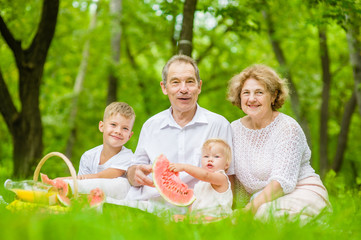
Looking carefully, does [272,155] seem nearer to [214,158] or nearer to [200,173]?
[214,158]

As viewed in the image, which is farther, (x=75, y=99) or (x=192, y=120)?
(x=75, y=99)

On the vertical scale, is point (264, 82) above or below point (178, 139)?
above

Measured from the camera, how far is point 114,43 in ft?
43.2

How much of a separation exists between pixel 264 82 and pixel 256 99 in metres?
0.19

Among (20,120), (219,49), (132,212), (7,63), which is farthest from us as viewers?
(219,49)

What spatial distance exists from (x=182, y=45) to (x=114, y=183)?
2.70 metres

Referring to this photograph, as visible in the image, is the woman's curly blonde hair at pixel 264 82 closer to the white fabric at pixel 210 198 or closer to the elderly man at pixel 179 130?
the elderly man at pixel 179 130

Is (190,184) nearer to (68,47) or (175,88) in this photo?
(175,88)

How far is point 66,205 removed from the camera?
313 cm

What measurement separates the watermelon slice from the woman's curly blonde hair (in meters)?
1.20

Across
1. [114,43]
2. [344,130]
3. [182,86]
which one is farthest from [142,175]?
[114,43]

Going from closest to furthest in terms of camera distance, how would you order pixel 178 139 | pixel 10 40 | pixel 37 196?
pixel 37 196, pixel 178 139, pixel 10 40

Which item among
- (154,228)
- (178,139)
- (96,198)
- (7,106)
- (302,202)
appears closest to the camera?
(154,228)

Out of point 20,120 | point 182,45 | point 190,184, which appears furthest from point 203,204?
point 20,120
